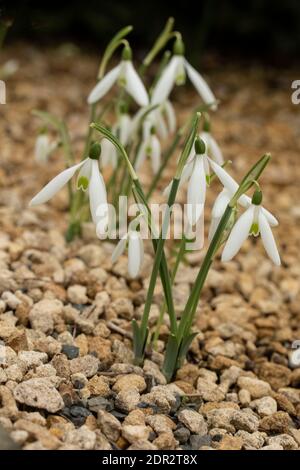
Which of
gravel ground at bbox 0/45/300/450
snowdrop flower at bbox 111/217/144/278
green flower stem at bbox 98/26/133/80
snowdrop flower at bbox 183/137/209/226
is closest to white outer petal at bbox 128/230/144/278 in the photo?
snowdrop flower at bbox 111/217/144/278

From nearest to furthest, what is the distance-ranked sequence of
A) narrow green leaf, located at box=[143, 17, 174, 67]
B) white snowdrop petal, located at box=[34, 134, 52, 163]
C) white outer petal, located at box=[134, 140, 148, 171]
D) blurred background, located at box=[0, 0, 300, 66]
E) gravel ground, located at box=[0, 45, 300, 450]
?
gravel ground, located at box=[0, 45, 300, 450]
narrow green leaf, located at box=[143, 17, 174, 67]
white outer petal, located at box=[134, 140, 148, 171]
white snowdrop petal, located at box=[34, 134, 52, 163]
blurred background, located at box=[0, 0, 300, 66]

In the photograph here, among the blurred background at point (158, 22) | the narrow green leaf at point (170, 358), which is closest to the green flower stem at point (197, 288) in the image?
the narrow green leaf at point (170, 358)

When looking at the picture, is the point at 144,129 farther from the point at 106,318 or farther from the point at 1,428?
the point at 1,428

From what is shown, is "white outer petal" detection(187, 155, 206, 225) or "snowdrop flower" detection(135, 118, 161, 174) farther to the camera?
"snowdrop flower" detection(135, 118, 161, 174)

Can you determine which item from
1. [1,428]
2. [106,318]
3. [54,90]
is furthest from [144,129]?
[54,90]

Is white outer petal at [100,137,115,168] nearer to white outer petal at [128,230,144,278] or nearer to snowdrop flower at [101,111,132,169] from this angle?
snowdrop flower at [101,111,132,169]

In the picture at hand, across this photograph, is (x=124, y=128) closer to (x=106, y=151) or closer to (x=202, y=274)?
(x=106, y=151)

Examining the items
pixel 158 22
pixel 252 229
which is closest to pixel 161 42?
pixel 252 229
